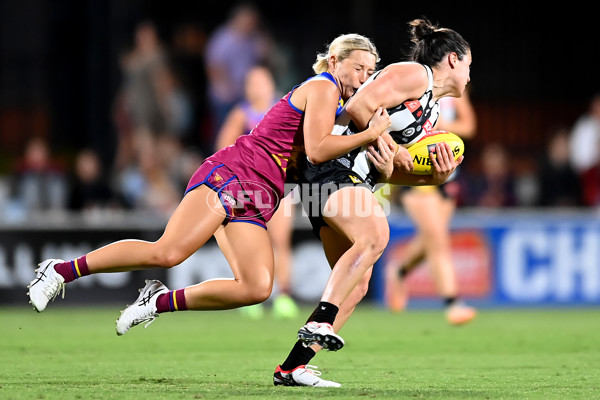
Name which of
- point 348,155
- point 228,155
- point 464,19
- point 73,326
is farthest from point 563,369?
point 464,19

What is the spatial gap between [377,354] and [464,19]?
8710 millimetres

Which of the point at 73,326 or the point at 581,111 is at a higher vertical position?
the point at 581,111

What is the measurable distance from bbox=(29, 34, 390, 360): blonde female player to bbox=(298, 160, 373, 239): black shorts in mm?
182

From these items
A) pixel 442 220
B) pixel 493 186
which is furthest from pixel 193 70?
pixel 442 220

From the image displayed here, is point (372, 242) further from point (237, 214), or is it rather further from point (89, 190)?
point (89, 190)

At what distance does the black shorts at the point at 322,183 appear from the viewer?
577cm

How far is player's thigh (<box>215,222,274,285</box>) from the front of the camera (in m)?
5.82

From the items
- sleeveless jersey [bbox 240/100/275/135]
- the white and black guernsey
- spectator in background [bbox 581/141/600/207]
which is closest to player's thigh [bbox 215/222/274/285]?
the white and black guernsey

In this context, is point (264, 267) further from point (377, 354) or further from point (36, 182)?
point (36, 182)

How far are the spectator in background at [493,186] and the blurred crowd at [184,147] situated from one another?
0.01 m

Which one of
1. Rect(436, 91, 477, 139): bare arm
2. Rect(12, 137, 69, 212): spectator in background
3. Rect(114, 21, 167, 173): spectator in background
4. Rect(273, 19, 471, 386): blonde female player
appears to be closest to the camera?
Rect(273, 19, 471, 386): blonde female player

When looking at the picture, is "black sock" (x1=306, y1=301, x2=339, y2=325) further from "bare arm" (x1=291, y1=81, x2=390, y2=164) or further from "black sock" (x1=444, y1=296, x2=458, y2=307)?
"black sock" (x1=444, y1=296, x2=458, y2=307)

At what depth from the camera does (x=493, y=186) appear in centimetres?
1340

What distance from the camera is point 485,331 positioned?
30.4 ft
